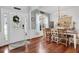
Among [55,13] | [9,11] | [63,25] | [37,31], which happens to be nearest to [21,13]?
[9,11]

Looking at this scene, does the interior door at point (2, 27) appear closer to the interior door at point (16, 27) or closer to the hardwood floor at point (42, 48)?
the interior door at point (16, 27)

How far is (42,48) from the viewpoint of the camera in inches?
83.3

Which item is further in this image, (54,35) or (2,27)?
(54,35)

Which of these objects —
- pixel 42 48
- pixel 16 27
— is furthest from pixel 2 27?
pixel 42 48

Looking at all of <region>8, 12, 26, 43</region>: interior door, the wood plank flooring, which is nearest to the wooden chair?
the wood plank flooring

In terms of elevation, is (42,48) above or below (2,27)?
below

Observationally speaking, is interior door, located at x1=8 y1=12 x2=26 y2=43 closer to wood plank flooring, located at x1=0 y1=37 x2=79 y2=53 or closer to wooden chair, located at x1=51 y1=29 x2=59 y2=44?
wood plank flooring, located at x1=0 y1=37 x2=79 y2=53

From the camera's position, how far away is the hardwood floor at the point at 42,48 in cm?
209

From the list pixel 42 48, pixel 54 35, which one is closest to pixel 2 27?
pixel 42 48

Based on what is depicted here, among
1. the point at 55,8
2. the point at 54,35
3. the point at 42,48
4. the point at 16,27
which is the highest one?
the point at 55,8

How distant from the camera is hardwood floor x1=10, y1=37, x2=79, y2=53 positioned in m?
2.09

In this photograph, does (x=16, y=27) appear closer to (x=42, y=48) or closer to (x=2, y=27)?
(x=2, y=27)

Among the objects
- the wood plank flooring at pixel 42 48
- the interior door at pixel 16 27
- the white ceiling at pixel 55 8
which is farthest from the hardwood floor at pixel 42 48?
the white ceiling at pixel 55 8
